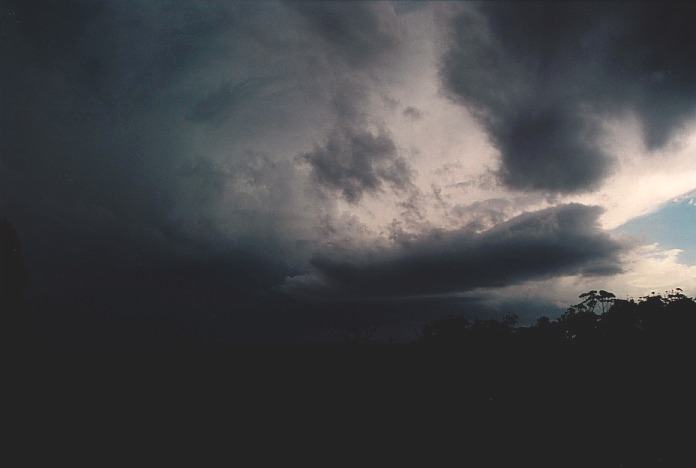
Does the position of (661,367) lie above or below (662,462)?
above

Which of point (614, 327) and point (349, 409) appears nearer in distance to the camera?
point (349, 409)

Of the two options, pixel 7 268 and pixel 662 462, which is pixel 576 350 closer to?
pixel 662 462

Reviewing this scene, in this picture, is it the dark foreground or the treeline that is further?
the treeline

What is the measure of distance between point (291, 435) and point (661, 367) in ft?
77.9

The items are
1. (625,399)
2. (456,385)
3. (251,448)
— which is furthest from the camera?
(625,399)

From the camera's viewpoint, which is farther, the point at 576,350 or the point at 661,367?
the point at 576,350

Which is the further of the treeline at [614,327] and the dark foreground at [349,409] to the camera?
the treeline at [614,327]

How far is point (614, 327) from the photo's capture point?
32688 millimetres

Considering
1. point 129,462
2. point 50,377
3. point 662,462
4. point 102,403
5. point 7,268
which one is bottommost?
point 662,462

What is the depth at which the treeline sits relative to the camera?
89.9ft

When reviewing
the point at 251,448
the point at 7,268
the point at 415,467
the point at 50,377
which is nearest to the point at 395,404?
the point at 415,467

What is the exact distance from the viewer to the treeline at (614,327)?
27391 mm

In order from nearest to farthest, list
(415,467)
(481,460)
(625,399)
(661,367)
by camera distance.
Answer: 1. (415,467)
2. (481,460)
3. (625,399)
4. (661,367)

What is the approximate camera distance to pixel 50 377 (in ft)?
36.1
